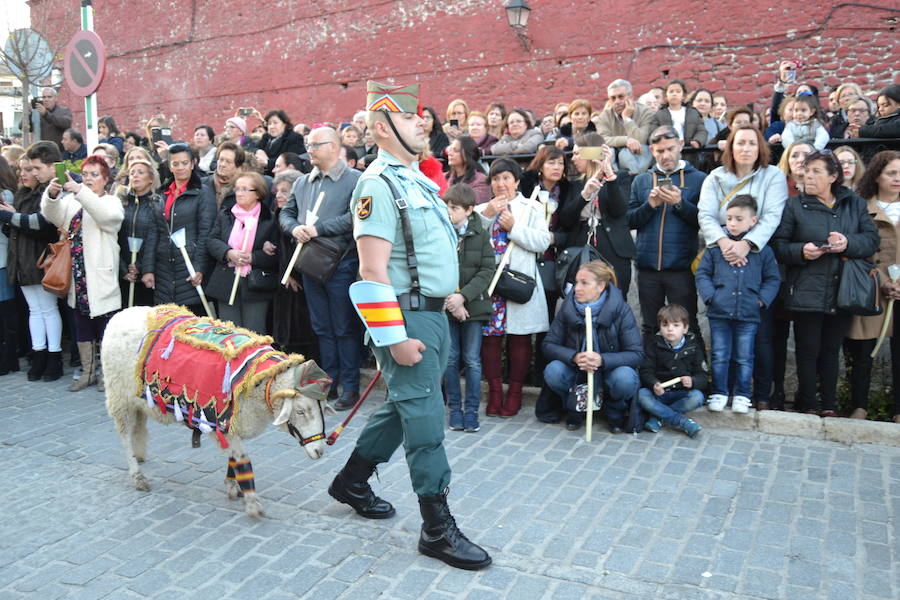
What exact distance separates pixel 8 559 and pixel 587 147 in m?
5.07

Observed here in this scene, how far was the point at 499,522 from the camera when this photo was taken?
4.30 meters

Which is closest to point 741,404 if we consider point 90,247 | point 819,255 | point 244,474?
point 819,255

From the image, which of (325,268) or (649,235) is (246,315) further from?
(649,235)

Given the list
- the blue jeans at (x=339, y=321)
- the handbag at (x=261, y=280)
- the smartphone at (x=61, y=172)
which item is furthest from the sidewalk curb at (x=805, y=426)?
the smartphone at (x=61, y=172)

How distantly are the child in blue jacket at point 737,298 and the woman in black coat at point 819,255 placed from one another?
193 mm

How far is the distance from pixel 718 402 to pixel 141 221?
18.9ft

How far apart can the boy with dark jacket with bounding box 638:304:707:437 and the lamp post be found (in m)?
11.9

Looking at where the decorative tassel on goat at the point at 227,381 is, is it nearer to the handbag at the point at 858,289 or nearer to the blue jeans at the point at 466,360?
the blue jeans at the point at 466,360

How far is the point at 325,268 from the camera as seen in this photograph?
6.30 m

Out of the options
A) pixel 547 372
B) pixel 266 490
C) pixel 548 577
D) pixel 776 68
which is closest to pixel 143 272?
pixel 266 490

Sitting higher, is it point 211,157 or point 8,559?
point 211,157

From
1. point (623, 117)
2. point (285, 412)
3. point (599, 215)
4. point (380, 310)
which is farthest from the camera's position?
point (623, 117)

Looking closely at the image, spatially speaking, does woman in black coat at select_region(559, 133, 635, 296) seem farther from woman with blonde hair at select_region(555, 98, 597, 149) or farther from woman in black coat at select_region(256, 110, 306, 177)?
woman in black coat at select_region(256, 110, 306, 177)

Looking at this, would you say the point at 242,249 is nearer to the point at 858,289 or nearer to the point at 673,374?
the point at 673,374
